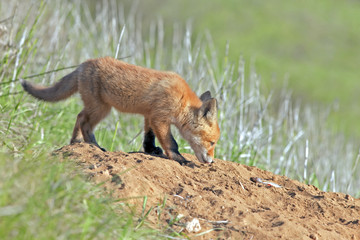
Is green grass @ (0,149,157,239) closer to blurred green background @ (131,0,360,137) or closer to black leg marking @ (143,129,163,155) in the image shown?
black leg marking @ (143,129,163,155)

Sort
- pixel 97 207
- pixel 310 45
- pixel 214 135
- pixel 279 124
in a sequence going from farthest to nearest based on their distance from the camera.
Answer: pixel 310 45 < pixel 279 124 < pixel 214 135 < pixel 97 207

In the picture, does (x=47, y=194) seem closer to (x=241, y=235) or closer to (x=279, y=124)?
(x=241, y=235)

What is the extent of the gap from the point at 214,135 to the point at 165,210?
8.65 feet

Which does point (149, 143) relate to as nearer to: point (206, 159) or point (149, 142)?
point (149, 142)

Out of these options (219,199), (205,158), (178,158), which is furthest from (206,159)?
(219,199)

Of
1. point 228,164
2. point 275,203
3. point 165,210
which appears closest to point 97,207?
point 165,210

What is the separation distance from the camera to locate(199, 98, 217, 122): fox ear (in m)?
6.76

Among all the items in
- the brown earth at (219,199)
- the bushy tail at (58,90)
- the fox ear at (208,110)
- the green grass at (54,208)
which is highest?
the bushy tail at (58,90)

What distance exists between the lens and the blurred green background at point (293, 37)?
28719 mm

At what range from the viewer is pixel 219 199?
16.2ft

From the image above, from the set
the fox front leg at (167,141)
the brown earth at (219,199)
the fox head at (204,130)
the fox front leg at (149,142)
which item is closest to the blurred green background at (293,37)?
the fox head at (204,130)

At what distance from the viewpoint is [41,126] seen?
8.21 meters

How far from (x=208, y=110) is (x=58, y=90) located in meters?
2.38

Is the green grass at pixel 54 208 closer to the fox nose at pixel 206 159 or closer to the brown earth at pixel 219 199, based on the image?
the brown earth at pixel 219 199
